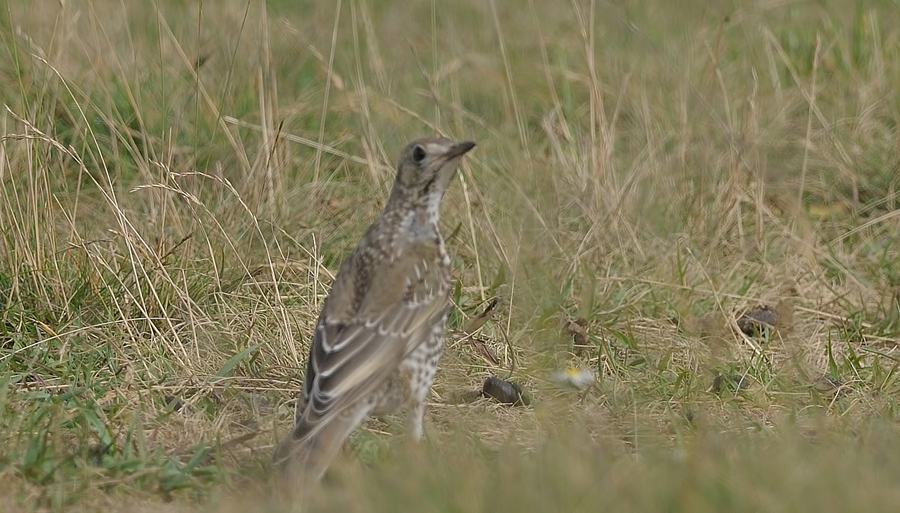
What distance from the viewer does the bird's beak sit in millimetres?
5477

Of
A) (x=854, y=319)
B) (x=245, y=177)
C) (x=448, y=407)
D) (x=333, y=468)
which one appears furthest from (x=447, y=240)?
(x=333, y=468)

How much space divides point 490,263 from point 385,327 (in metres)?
2.07

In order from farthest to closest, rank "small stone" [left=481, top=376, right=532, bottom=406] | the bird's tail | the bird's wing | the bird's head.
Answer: "small stone" [left=481, top=376, right=532, bottom=406], the bird's head, the bird's wing, the bird's tail

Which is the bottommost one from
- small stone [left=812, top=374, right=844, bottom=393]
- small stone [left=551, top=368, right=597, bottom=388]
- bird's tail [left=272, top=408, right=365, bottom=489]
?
small stone [left=812, top=374, right=844, bottom=393]

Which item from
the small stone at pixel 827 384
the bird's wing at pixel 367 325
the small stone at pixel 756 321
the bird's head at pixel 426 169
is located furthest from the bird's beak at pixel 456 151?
the small stone at pixel 756 321

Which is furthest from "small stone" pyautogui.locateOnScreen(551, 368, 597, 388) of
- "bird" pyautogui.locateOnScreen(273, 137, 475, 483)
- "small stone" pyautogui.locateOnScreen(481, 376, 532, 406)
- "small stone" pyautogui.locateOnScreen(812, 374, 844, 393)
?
A: "small stone" pyautogui.locateOnScreen(812, 374, 844, 393)

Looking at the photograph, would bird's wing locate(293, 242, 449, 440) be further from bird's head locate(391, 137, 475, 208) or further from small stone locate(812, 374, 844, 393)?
small stone locate(812, 374, 844, 393)

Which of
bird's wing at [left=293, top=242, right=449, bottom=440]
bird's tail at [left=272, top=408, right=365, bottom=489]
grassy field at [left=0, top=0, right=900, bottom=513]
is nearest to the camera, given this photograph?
bird's tail at [left=272, top=408, right=365, bottom=489]

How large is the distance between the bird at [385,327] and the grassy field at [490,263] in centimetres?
19

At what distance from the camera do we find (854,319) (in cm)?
712

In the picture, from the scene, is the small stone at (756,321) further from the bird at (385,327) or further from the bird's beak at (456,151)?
the bird's beak at (456,151)

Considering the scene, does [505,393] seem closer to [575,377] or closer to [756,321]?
[575,377]

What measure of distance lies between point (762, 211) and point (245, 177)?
2956 millimetres

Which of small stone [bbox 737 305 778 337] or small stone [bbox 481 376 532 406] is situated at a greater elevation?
small stone [bbox 481 376 532 406]
